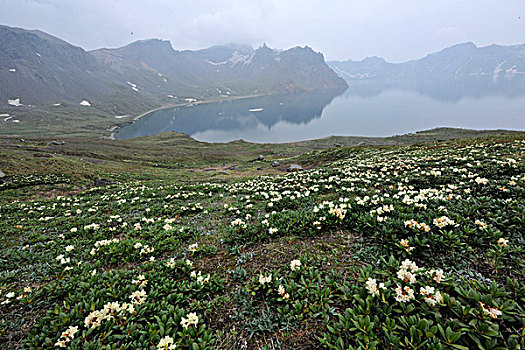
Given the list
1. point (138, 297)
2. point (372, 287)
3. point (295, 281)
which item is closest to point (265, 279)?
point (295, 281)

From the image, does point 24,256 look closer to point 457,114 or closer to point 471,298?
point 471,298

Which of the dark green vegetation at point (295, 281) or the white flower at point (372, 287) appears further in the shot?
the white flower at point (372, 287)

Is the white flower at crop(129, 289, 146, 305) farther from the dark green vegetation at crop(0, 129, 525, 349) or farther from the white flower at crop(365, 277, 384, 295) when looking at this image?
the white flower at crop(365, 277, 384, 295)

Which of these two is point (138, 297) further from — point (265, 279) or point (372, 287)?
point (372, 287)

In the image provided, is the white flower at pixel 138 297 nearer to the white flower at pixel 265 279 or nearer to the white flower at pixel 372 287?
the white flower at pixel 265 279

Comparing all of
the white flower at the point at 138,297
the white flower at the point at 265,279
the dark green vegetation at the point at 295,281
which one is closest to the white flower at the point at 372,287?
the dark green vegetation at the point at 295,281

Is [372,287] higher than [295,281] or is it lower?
higher

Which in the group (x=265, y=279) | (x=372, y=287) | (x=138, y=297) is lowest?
(x=138, y=297)

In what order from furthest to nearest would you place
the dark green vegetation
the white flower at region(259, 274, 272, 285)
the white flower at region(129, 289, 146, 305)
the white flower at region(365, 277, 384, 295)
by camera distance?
1. the white flower at region(259, 274, 272, 285)
2. the white flower at region(129, 289, 146, 305)
3. the white flower at region(365, 277, 384, 295)
4. the dark green vegetation

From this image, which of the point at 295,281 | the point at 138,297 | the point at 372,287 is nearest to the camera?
the point at 372,287

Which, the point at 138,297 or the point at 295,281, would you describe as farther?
the point at 295,281

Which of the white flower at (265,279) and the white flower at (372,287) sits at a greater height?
the white flower at (372,287)

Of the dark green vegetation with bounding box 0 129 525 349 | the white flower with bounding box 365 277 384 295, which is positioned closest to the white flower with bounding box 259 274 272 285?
the dark green vegetation with bounding box 0 129 525 349

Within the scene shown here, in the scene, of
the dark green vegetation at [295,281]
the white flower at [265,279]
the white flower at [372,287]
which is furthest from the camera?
the white flower at [265,279]
